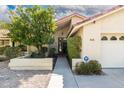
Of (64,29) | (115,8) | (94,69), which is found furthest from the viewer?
(64,29)

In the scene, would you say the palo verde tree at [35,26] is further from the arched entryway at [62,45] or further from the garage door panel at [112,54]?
the arched entryway at [62,45]

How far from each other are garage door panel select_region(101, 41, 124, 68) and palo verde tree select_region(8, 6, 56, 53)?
449 cm

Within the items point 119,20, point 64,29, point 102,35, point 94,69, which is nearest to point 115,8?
point 119,20

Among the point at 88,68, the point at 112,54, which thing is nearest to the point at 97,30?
the point at 112,54

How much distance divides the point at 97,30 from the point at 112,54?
6.54ft

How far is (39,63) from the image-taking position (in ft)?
53.7

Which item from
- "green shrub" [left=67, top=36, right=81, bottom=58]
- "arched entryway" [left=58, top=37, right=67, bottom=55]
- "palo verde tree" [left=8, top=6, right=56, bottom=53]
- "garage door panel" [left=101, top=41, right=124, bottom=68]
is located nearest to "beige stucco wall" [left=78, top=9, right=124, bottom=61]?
"garage door panel" [left=101, top=41, right=124, bottom=68]

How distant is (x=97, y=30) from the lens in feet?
Answer: 53.4

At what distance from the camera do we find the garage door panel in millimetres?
16578

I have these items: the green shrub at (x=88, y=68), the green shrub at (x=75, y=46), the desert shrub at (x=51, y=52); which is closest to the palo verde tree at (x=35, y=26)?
the green shrub at (x=75, y=46)

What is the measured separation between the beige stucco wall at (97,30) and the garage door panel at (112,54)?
52 centimetres

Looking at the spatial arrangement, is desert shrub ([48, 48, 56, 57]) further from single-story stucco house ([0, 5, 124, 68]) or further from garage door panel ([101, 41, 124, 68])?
garage door panel ([101, 41, 124, 68])
